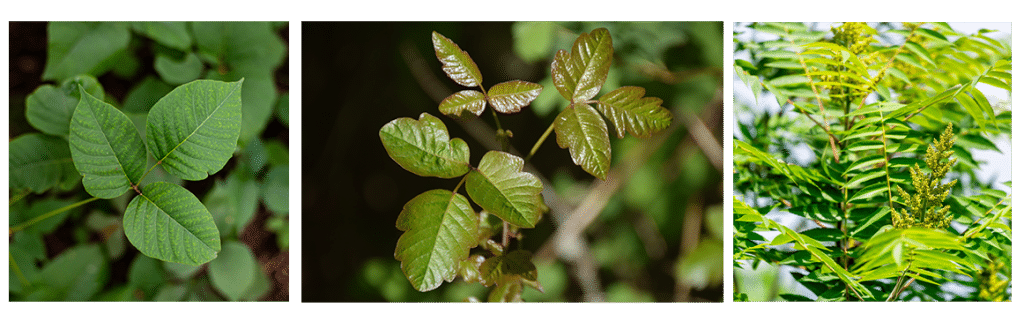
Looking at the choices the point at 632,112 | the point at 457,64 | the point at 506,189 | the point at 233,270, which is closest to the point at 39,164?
the point at 233,270

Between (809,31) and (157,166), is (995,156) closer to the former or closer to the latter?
(809,31)

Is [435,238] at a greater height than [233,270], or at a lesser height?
greater

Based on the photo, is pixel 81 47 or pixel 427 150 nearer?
pixel 427 150

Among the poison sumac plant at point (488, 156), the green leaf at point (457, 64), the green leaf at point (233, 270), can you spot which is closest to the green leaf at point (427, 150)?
the poison sumac plant at point (488, 156)

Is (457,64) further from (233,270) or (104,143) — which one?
(104,143)

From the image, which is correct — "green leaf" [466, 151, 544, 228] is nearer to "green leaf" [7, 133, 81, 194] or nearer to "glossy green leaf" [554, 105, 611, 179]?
"glossy green leaf" [554, 105, 611, 179]

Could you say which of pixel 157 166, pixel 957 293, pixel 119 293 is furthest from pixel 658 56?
pixel 119 293
